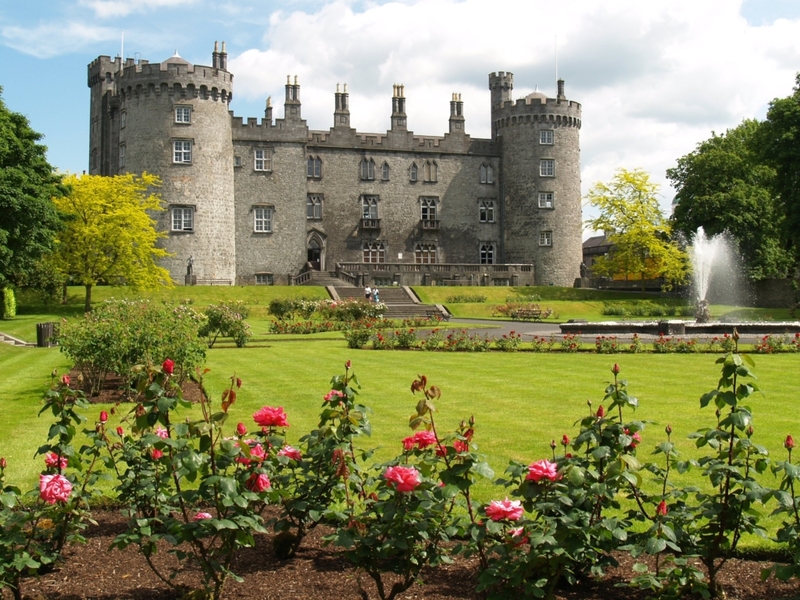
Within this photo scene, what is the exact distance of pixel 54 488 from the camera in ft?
17.3

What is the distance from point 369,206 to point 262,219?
838 centimetres

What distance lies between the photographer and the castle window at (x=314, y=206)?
58438 millimetres

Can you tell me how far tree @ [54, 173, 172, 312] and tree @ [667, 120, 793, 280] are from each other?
34.9m

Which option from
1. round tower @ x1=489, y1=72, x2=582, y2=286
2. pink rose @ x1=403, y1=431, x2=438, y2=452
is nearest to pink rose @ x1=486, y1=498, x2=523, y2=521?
pink rose @ x1=403, y1=431, x2=438, y2=452

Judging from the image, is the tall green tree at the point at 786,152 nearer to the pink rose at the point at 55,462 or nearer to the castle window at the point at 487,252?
the castle window at the point at 487,252

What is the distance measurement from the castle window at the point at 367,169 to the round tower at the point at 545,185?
10.4 m

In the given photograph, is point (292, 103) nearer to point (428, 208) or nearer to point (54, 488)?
point (428, 208)

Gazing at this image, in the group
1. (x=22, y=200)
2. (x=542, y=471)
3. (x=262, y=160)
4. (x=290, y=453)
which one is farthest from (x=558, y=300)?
(x=542, y=471)

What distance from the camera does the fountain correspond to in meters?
28.6

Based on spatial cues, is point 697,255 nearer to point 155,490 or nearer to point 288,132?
point 288,132

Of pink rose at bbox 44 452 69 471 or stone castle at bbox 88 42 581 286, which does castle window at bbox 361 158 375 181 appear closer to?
stone castle at bbox 88 42 581 286

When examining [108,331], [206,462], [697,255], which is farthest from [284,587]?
[697,255]

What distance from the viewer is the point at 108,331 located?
1378 centimetres

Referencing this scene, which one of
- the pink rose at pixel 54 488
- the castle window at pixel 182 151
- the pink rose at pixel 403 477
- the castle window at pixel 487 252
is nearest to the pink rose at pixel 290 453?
the pink rose at pixel 403 477
